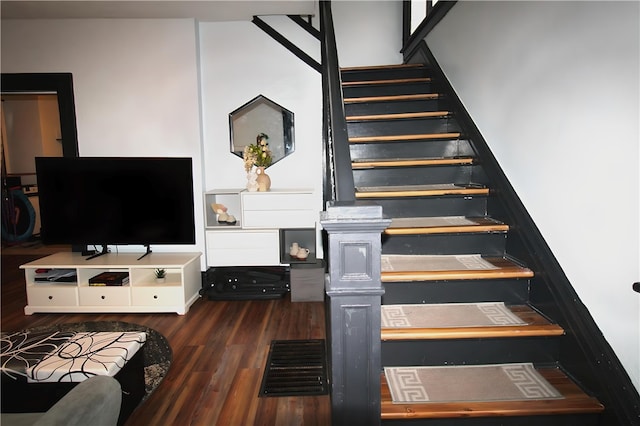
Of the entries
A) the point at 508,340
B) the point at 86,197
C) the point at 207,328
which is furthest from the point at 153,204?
the point at 508,340

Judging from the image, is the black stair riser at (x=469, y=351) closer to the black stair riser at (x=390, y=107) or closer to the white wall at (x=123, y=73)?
the black stair riser at (x=390, y=107)

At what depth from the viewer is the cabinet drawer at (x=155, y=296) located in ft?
Result: 11.7

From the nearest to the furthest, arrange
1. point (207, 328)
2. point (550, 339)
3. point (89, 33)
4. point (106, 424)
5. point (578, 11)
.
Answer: point (106, 424) < point (578, 11) < point (550, 339) < point (207, 328) < point (89, 33)

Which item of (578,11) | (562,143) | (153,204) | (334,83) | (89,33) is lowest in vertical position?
(153,204)

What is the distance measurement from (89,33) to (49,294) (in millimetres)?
2459

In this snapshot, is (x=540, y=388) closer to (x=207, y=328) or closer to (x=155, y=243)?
(x=207, y=328)

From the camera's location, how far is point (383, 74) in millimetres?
3771

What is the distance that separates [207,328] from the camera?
10.8 feet

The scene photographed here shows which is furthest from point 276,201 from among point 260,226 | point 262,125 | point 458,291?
point 458,291

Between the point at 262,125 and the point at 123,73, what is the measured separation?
1404 mm

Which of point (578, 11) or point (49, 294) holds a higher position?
point (578, 11)

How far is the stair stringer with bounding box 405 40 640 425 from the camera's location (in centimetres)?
143

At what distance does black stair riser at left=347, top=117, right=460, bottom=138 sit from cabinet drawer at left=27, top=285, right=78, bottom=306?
9.17 ft

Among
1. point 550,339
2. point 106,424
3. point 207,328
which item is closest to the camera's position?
point 106,424
